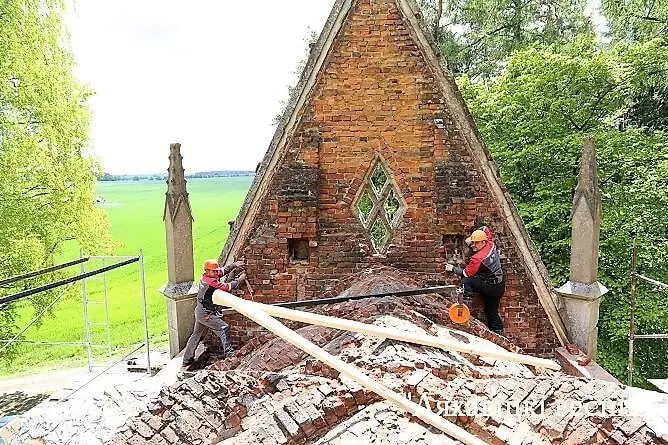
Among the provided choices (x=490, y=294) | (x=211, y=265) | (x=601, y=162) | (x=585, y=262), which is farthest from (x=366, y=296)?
(x=601, y=162)

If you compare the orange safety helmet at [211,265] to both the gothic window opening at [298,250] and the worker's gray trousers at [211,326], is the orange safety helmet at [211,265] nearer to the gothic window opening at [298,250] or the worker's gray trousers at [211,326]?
the worker's gray trousers at [211,326]

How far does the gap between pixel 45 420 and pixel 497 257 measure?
6.23 metres

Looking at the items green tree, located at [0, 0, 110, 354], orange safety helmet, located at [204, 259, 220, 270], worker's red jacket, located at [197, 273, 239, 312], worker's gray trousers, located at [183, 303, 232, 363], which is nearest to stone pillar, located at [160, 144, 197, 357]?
worker's gray trousers, located at [183, 303, 232, 363]

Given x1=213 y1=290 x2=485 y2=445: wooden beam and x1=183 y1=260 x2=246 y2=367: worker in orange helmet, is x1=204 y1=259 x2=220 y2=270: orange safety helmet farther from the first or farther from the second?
x1=213 y1=290 x2=485 y2=445: wooden beam

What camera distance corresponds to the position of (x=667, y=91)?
583 inches

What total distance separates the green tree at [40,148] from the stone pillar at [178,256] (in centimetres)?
796

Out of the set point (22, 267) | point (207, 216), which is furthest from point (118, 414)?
point (207, 216)

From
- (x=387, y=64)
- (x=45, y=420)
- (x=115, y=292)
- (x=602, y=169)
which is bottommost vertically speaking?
(x=115, y=292)

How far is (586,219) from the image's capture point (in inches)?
280

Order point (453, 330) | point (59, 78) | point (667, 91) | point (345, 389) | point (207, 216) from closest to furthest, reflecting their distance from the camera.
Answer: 1. point (345, 389)
2. point (453, 330)
3. point (667, 91)
4. point (59, 78)
5. point (207, 216)

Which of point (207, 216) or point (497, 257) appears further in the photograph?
point (207, 216)

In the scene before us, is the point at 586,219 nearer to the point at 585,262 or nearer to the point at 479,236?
the point at 585,262

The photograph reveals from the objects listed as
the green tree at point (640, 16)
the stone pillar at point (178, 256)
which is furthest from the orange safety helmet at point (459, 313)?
the green tree at point (640, 16)

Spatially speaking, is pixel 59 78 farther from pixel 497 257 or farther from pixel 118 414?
pixel 497 257
